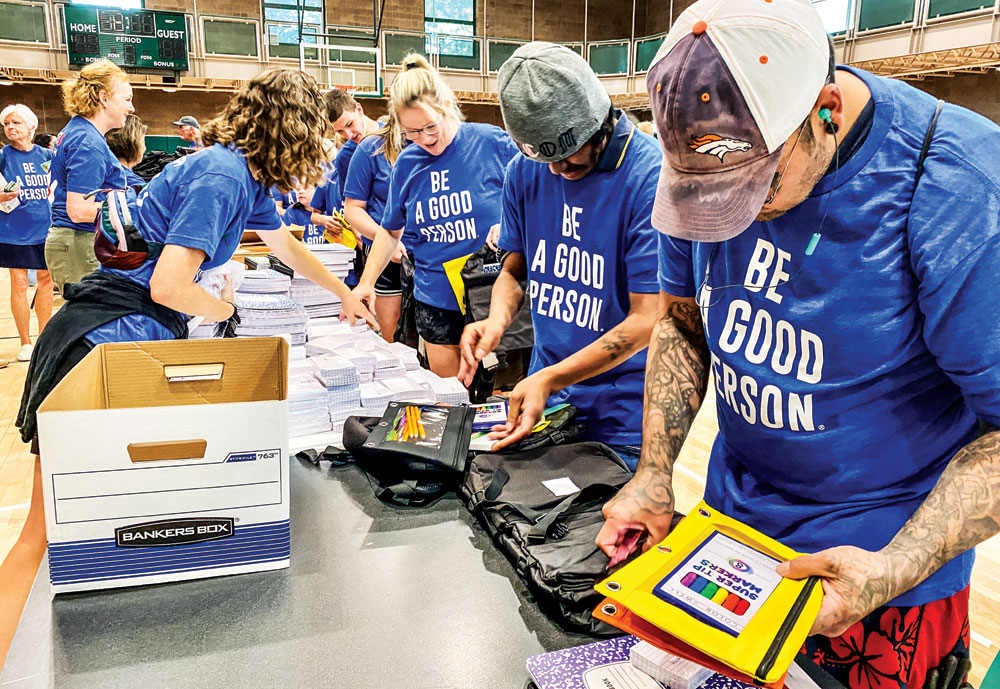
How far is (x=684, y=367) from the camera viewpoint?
51.1 inches

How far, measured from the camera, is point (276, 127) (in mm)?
1863

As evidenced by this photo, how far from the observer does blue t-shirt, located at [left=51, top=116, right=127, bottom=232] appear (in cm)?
399

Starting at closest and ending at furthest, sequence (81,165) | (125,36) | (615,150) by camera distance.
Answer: (615,150)
(81,165)
(125,36)

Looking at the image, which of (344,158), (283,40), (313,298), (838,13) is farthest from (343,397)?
(283,40)

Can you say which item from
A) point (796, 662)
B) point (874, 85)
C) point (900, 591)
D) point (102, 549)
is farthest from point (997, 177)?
point (102, 549)

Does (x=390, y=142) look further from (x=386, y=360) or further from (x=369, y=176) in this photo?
(x=386, y=360)

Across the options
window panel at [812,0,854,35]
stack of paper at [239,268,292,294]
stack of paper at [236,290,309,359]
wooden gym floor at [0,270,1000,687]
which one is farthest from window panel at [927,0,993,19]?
stack of paper at [236,290,309,359]

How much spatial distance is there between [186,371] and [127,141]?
4538 mm

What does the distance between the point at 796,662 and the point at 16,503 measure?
366 cm

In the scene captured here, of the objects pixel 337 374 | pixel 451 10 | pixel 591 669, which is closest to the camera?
pixel 591 669

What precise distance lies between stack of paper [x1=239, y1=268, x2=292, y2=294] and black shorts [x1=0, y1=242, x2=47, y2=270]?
388cm

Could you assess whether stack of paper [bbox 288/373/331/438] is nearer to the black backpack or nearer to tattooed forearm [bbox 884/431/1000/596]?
the black backpack

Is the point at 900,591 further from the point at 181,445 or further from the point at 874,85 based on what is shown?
the point at 181,445

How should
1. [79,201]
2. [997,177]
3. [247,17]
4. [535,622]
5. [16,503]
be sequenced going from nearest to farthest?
[997,177], [535,622], [16,503], [79,201], [247,17]
